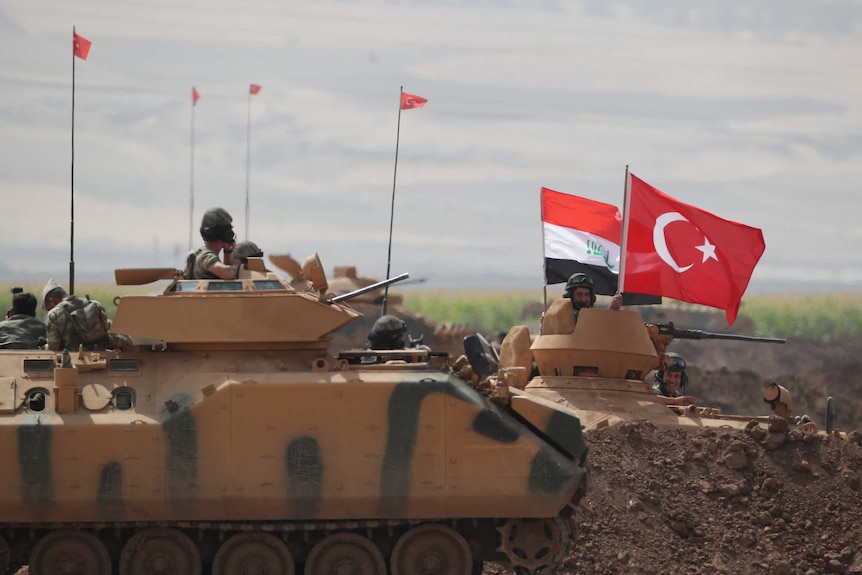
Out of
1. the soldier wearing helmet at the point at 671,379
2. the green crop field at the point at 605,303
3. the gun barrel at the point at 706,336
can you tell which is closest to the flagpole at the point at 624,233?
the gun barrel at the point at 706,336

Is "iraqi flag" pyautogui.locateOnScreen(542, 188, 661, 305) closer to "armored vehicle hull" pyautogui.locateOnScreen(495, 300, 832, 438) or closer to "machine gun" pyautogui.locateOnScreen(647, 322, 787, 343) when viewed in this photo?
"machine gun" pyautogui.locateOnScreen(647, 322, 787, 343)

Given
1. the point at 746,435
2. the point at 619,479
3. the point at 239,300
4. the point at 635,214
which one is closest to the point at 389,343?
the point at 239,300

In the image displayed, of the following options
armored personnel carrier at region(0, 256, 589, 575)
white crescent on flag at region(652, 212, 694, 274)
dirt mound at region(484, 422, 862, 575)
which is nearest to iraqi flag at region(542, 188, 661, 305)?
white crescent on flag at region(652, 212, 694, 274)

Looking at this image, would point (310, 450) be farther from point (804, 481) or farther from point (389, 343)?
point (804, 481)

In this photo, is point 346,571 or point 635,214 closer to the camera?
point 346,571

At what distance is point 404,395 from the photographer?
60.1ft

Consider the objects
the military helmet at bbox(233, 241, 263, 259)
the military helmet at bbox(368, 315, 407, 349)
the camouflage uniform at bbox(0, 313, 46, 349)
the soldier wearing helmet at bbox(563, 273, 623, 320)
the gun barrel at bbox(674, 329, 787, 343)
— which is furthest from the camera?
the gun barrel at bbox(674, 329, 787, 343)

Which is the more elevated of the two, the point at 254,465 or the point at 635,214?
the point at 635,214

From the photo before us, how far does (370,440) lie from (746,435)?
656cm

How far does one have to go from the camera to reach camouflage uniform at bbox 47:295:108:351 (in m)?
19.7

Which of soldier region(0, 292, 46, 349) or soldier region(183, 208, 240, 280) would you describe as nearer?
soldier region(183, 208, 240, 280)

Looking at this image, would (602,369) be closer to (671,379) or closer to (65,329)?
(671,379)

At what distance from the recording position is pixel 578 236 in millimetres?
30141

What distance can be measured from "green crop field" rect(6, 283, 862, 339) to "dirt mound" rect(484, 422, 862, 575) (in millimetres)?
49987
